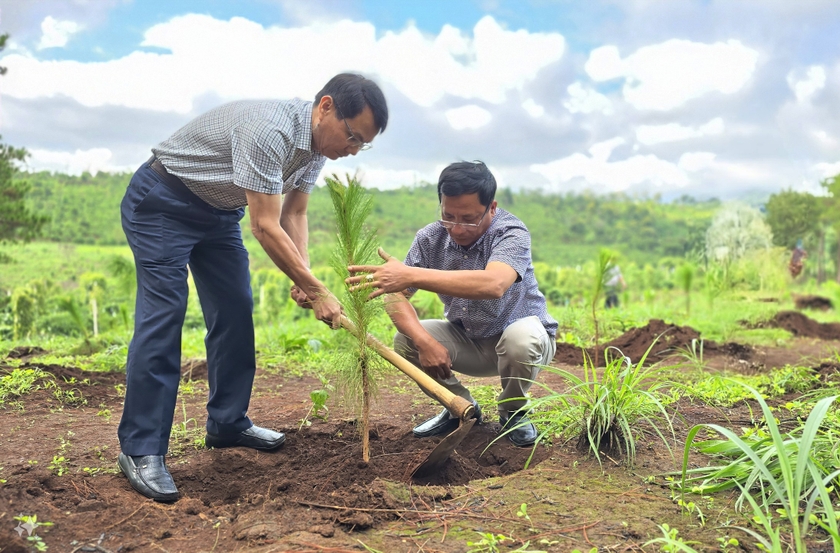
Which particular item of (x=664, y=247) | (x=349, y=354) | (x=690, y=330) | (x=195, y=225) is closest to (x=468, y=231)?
(x=349, y=354)

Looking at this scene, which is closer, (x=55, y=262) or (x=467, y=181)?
(x=467, y=181)

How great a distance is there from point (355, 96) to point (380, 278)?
82 cm

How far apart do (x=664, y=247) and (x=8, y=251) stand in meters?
23.7

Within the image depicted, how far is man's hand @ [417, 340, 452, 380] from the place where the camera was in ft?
10.9

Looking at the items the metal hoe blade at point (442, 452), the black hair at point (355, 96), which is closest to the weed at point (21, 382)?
the metal hoe blade at point (442, 452)

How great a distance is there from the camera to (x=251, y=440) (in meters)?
3.39

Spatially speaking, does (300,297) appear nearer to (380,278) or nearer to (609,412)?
(380,278)

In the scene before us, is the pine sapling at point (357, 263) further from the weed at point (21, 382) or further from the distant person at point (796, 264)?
the distant person at point (796, 264)

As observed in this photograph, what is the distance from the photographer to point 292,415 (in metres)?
4.05

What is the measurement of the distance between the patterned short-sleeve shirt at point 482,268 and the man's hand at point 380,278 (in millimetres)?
501

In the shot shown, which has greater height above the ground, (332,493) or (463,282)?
(463,282)

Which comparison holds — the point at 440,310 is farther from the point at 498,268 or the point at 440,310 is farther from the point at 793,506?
the point at 793,506

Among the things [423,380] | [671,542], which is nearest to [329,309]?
[423,380]

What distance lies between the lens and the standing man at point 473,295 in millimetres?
2951
